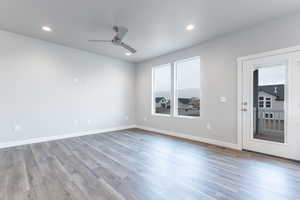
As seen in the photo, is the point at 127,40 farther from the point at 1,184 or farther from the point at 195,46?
the point at 1,184

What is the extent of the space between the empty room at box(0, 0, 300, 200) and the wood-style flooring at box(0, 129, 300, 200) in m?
0.02

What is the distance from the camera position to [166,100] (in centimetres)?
542

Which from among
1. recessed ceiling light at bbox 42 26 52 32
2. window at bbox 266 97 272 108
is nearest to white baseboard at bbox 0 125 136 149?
recessed ceiling light at bbox 42 26 52 32

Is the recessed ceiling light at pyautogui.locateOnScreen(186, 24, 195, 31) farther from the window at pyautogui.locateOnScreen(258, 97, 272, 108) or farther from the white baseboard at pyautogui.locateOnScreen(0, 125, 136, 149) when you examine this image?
the white baseboard at pyautogui.locateOnScreen(0, 125, 136, 149)

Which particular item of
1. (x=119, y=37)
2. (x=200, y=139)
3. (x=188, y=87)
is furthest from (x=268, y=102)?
(x=119, y=37)

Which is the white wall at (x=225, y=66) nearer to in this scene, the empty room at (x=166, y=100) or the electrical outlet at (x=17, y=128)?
the empty room at (x=166, y=100)

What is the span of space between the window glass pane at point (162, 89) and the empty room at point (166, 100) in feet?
0.34

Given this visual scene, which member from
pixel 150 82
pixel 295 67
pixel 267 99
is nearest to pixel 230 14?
pixel 295 67

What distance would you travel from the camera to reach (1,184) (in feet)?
6.66

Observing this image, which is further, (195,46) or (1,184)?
(195,46)

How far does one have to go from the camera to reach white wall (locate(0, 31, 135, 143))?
12.1ft

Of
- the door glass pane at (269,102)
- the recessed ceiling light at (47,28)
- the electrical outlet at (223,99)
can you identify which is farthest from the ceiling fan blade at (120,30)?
the door glass pane at (269,102)

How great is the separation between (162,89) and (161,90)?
0.06 metres

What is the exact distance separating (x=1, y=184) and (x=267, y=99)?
4744 millimetres
